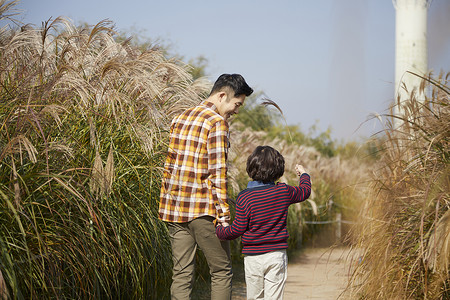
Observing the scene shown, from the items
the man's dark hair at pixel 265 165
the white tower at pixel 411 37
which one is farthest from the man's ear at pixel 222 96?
the white tower at pixel 411 37

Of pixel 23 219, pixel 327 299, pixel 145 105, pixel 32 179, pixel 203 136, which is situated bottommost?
pixel 327 299

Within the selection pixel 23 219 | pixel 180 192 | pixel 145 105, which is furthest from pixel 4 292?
pixel 145 105

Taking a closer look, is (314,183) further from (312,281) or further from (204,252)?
(204,252)

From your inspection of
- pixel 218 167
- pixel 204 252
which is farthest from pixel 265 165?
pixel 204 252

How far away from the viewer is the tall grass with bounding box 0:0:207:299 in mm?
3316

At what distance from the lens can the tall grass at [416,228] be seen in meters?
3.53

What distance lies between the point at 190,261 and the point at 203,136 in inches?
34.5

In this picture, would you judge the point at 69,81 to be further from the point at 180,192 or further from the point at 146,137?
the point at 180,192

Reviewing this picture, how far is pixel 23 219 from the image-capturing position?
3381mm

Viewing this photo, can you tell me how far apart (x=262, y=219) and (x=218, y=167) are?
1.46 ft

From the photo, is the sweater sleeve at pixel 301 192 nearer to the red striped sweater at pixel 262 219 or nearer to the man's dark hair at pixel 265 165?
the red striped sweater at pixel 262 219

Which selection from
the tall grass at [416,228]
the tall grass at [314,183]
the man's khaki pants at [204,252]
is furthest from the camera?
the tall grass at [314,183]

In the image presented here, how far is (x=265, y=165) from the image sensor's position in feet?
12.3

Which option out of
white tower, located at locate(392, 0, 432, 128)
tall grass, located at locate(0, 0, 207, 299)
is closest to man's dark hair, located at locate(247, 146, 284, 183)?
tall grass, located at locate(0, 0, 207, 299)
